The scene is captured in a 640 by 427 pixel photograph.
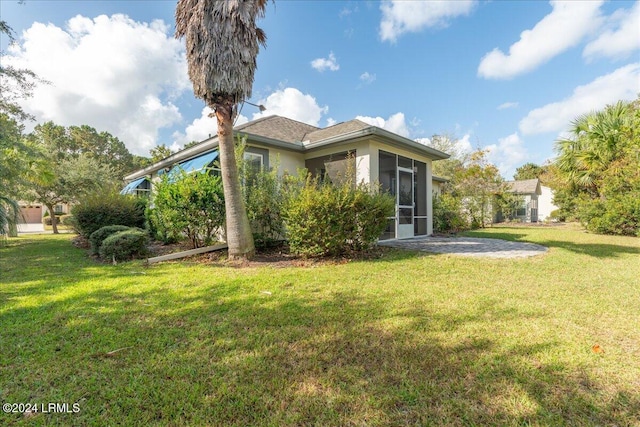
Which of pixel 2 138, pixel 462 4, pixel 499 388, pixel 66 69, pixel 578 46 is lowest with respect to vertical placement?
pixel 499 388

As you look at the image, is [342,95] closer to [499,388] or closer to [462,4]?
[462,4]

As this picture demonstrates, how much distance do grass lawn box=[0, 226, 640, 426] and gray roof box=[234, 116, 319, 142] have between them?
8.29m

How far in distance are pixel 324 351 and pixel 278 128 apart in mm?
12480

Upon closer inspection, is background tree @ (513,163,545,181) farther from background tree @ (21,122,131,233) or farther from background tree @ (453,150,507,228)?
background tree @ (21,122,131,233)

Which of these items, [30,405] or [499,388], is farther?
[499,388]

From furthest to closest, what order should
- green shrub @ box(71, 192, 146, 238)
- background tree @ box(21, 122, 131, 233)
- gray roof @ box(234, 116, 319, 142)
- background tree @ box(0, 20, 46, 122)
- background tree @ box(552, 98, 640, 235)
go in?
background tree @ box(21, 122, 131, 233) < background tree @ box(552, 98, 640, 235) < gray roof @ box(234, 116, 319, 142) < green shrub @ box(71, 192, 146, 238) < background tree @ box(0, 20, 46, 122)

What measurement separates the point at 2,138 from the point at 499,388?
16.5 metres

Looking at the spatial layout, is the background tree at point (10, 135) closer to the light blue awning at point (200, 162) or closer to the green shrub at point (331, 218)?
the light blue awning at point (200, 162)

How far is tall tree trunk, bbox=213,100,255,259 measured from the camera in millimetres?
7875

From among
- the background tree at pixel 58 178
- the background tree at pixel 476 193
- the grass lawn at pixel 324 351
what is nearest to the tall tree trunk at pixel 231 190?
the grass lawn at pixel 324 351

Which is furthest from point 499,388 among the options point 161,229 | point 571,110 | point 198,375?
point 571,110

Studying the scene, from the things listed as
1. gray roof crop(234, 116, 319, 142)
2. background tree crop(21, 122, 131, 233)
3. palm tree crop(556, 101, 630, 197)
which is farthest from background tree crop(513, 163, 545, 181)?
background tree crop(21, 122, 131, 233)

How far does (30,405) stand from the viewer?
7.53ft

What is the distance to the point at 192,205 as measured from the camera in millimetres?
9133
